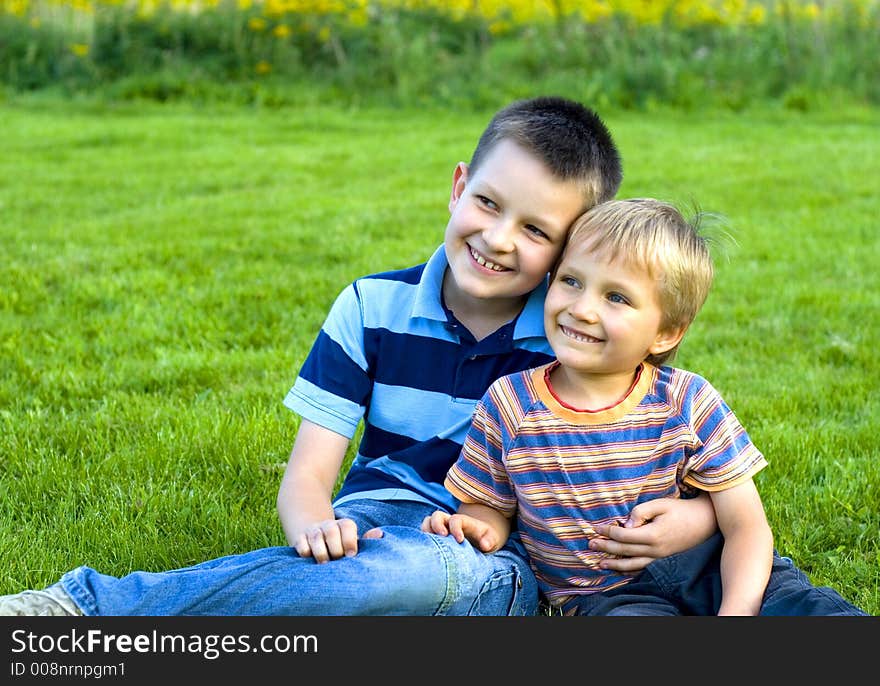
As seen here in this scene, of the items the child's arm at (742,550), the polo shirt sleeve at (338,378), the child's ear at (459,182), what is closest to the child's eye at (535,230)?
the child's ear at (459,182)

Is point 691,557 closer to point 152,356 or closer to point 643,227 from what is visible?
point 643,227

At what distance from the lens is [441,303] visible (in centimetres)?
277

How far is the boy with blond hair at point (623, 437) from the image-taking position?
2.38 metres

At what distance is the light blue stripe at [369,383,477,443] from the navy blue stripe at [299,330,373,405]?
5 cm

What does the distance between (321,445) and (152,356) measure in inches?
73.3

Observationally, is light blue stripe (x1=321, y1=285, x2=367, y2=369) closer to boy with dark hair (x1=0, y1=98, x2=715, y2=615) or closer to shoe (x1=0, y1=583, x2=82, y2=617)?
boy with dark hair (x1=0, y1=98, x2=715, y2=615)

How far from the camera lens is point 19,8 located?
1143 centimetres

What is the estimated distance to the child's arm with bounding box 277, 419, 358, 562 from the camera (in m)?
2.39

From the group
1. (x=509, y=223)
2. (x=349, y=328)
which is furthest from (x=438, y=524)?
(x=509, y=223)

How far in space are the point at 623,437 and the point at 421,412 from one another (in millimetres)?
546

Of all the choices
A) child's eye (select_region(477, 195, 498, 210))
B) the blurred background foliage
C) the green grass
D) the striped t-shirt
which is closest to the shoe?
the green grass

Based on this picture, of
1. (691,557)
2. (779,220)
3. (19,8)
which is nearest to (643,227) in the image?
(691,557)
